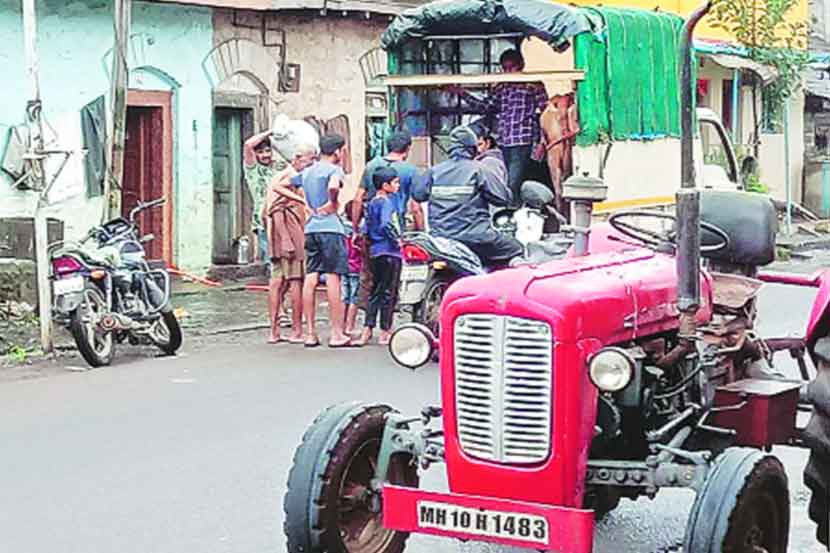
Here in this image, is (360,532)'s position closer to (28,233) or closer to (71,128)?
(28,233)

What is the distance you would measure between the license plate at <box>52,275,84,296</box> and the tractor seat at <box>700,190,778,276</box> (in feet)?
21.6

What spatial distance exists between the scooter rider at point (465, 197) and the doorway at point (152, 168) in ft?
21.6

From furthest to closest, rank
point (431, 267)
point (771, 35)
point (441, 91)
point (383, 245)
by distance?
point (771, 35) < point (441, 91) < point (383, 245) < point (431, 267)

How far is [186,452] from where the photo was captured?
967cm

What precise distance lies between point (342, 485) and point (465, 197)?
7.27m

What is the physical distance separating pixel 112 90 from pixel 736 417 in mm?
11284

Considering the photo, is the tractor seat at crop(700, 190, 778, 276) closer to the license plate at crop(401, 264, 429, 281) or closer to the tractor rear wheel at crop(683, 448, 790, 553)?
the tractor rear wheel at crop(683, 448, 790, 553)

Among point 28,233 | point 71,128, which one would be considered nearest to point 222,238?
→ point 71,128

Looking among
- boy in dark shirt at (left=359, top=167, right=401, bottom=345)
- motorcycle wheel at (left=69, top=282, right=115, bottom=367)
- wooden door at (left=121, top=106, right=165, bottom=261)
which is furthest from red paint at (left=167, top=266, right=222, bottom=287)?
motorcycle wheel at (left=69, top=282, right=115, bottom=367)

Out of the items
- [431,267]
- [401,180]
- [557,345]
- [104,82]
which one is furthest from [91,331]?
[557,345]

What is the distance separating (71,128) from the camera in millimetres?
18062

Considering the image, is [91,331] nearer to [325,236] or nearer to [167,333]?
[167,333]

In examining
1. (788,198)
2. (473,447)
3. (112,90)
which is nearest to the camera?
(473,447)

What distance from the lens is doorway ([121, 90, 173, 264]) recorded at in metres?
19.4
